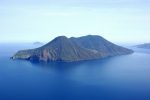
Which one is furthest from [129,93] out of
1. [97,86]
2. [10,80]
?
[10,80]

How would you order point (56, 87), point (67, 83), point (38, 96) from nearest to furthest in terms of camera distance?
point (38, 96) < point (56, 87) < point (67, 83)

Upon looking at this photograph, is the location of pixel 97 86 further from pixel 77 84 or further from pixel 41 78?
pixel 41 78

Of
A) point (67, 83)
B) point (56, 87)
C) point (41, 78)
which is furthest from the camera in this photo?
point (41, 78)

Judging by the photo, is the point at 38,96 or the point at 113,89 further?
the point at 113,89

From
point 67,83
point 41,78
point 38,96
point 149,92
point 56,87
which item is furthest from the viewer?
point 41,78

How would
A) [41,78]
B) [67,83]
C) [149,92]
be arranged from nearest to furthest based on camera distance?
[149,92], [67,83], [41,78]

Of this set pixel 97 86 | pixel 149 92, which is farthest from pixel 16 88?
pixel 149 92

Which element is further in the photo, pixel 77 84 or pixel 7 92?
pixel 77 84

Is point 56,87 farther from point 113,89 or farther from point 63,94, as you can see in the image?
point 113,89
